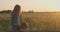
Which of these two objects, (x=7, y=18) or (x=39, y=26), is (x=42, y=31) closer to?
(x=39, y=26)

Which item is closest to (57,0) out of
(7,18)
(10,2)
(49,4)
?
(49,4)

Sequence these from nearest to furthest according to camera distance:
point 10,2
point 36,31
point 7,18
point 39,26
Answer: point 36,31 → point 39,26 → point 7,18 → point 10,2

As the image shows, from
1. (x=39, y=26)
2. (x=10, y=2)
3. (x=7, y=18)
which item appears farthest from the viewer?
(x=10, y=2)

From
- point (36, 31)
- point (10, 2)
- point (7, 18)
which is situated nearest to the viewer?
point (36, 31)

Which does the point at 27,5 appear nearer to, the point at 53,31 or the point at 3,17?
the point at 3,17

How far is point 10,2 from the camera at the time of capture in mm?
2109

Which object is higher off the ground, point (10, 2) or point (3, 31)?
point (10, 2)

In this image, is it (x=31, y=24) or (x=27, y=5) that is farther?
(x=27, y=5)

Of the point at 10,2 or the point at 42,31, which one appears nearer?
the point at 42,31

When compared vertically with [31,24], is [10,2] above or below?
above

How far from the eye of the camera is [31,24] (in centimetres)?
134

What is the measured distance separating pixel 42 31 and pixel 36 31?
0.04 metres

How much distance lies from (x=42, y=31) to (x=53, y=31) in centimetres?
8

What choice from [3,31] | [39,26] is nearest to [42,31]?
[39,26]
